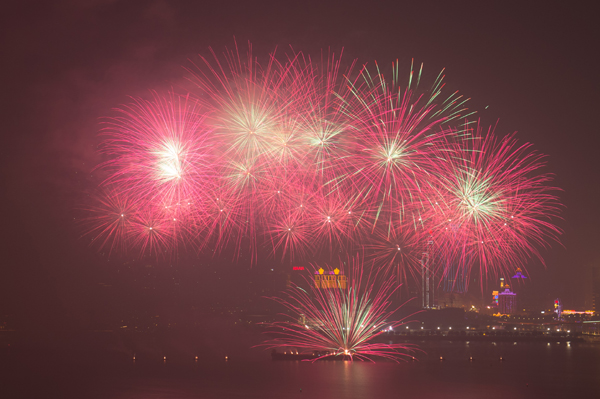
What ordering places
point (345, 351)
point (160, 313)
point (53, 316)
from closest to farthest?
point (345, 351) → point (53, 316) → point (160, 313)

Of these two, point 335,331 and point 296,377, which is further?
Answer: point 335,331

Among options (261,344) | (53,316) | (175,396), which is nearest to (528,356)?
(261,344)

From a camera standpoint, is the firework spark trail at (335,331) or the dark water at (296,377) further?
the firework spark trail at (335,331)

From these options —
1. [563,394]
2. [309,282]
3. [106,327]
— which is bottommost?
[563,394]

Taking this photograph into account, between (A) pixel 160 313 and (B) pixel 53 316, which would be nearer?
(B) pixel 53 316

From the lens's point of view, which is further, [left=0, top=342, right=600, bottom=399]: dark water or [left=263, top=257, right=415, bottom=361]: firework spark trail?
[left=263, top=257, right=415, bottom=361]: firework spark trail

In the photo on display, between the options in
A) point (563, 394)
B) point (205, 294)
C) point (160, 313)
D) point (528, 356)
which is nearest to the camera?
point (563, 394)

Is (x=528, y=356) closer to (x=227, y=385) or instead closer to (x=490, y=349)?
(x=490, y=349)

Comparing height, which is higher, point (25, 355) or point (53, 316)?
point (53, 316)
